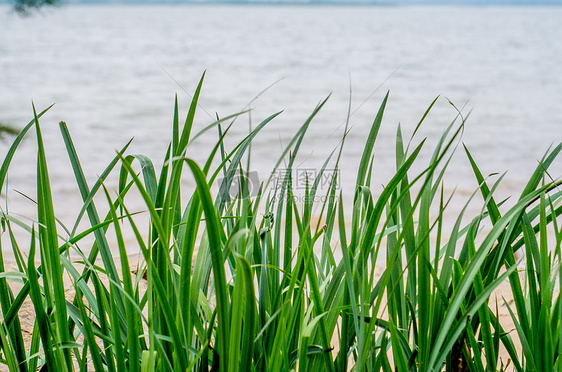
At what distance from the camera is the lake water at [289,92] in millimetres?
2869

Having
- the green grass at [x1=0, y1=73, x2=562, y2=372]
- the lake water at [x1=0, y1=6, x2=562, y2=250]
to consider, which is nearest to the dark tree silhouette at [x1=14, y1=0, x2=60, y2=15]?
the lake water at [x1=0, y1=6, x2=562, y2=250]

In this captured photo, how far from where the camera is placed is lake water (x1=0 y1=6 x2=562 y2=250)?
287 cm

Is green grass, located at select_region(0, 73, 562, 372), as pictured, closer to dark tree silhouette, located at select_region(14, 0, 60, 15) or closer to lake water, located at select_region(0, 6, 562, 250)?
lake water, located at select_region(0, 6, 562, 250)

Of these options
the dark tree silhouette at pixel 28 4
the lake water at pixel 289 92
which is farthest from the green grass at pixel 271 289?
the dark tree silhouette at pixel 28 4

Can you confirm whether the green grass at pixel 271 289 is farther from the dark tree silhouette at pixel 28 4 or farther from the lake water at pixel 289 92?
the dark tree silhouette at pixel 28 4

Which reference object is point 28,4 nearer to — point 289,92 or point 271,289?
point 289,92

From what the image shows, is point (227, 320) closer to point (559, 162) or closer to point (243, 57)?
point (559, 162)

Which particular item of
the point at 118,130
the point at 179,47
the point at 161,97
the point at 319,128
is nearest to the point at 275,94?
the point at 161,97

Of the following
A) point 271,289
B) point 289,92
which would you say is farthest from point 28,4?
point 271,289

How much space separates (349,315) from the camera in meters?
0.47

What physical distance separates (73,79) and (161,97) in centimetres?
140

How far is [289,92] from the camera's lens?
4898 millimetres

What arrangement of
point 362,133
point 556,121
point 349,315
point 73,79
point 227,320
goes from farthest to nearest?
point 73,79
point 556,121
point 362,133
point 349,315
point 227,320

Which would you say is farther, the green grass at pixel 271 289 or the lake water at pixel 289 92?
the lake water at pixel 289 92
